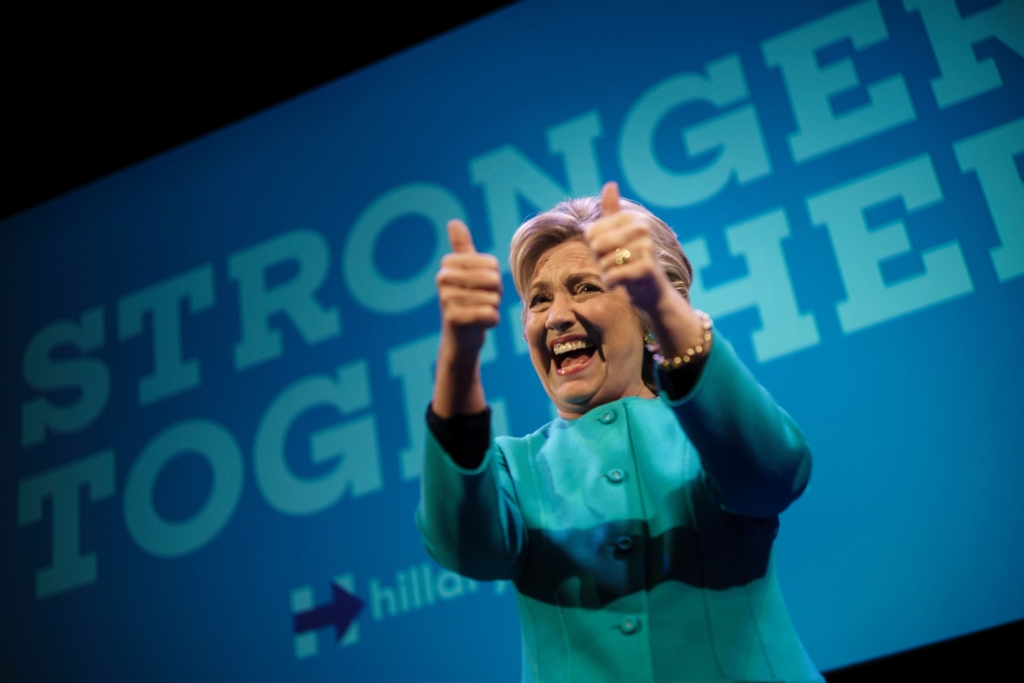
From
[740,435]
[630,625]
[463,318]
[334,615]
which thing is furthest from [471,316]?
[334,615]

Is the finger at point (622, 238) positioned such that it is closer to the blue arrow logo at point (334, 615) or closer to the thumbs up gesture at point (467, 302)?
the thumbs up gesture at point (467, 302)

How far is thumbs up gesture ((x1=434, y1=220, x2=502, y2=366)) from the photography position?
2.82ft

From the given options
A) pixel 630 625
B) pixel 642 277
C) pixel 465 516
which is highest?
pixel 642 277

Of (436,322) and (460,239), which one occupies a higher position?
(436,322)

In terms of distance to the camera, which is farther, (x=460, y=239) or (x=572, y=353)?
(x=572, y=353)

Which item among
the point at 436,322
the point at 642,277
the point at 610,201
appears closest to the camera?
the point at 642,277

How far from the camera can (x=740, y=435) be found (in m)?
0.87

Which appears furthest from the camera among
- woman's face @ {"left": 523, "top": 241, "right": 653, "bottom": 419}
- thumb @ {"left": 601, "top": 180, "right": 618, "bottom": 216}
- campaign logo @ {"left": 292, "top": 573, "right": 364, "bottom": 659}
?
campaign logo @ {"left": 292, "top": 573, "right": 364, "bottom": 659}

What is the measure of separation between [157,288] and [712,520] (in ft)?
8.11

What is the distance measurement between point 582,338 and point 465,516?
Answer: 0.33 m

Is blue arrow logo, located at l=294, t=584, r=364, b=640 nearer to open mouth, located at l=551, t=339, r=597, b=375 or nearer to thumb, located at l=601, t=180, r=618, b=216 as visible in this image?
open mouth, located at l=551, t=339, r=597, b=375

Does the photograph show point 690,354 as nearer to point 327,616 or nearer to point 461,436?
point 461,436

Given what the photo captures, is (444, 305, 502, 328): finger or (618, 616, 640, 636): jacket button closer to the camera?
(444, 305, 502, 328): finger

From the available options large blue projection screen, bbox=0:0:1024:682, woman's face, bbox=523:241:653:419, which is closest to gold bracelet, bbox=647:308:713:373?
woman's face, bbox=523:241:653:419
